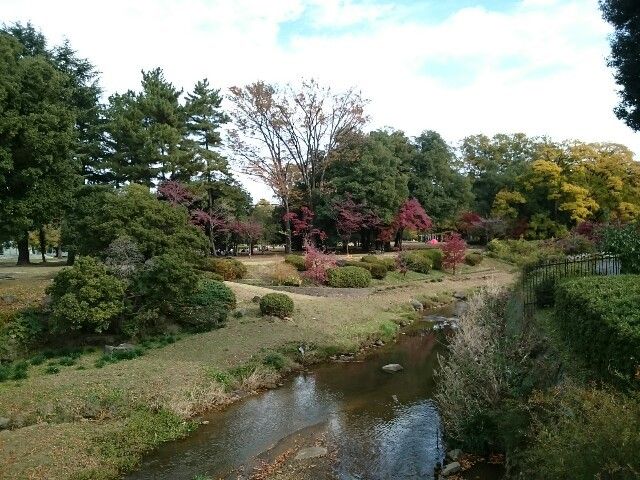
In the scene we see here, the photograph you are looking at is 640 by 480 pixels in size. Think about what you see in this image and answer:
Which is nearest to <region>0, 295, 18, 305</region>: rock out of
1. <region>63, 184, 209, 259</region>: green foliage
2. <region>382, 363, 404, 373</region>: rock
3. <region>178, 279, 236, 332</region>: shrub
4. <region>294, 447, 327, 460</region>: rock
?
<region>63, 184, 209, 259</region>: green foliage

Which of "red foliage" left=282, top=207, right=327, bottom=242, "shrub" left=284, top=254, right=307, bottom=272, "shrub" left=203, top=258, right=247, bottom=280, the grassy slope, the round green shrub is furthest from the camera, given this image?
"red foliage" left=282, top=207, right=327, bottom=242

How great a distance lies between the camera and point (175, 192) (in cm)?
2734

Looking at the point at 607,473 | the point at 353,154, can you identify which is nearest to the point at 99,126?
the point at 353,154

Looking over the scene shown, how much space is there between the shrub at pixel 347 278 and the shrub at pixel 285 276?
1.69 meters

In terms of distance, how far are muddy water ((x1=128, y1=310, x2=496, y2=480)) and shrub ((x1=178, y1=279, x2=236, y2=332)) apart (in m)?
4.10

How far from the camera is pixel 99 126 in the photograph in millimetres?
26781

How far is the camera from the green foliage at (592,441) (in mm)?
3627

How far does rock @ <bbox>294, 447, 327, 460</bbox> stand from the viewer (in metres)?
7.97

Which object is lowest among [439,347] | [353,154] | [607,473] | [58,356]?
[439,347]

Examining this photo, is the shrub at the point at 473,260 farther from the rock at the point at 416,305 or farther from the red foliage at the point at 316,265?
the red foliage at the point at 316,265

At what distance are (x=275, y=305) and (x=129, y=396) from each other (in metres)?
7.10

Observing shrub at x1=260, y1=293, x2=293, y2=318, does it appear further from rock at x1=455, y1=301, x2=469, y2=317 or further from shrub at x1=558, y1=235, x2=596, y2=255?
shrub at x1=558, y1=235, x2=596, y2=255

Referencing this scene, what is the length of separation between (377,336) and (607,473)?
12694 mm

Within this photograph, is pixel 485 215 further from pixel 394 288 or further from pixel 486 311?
pixel 486 311
